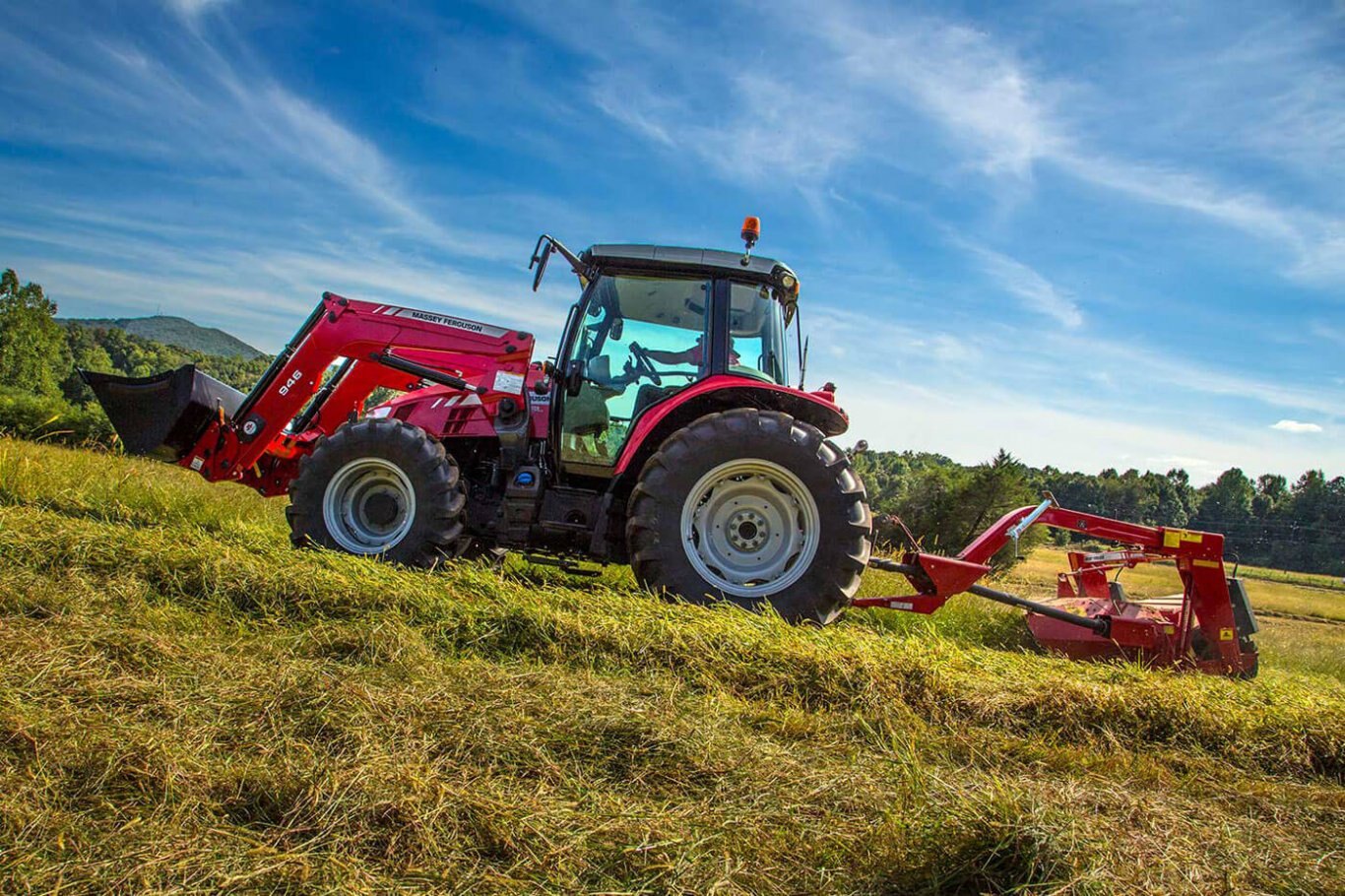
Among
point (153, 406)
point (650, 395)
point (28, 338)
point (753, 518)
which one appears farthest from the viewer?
point (28, 338)

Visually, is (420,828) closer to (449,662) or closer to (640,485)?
(449,662)

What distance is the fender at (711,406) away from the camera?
15.7ft

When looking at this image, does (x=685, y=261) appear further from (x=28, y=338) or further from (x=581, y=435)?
(x=28, y=338)

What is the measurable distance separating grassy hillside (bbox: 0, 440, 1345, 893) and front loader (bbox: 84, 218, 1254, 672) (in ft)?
1.91

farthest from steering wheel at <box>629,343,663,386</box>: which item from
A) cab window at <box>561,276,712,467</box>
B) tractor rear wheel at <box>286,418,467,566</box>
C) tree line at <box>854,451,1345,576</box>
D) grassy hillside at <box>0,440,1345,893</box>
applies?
tree line at <box>854,451,1345,576</box>

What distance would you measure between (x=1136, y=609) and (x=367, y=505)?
5.30 meters

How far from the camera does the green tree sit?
1880 inches

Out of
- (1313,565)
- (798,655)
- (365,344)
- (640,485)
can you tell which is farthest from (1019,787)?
(1313,565)

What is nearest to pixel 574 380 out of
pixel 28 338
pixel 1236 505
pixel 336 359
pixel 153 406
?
pixel 336 359

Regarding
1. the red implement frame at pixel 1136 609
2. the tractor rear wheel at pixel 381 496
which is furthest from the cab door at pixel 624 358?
the red implement frame at pixel 1136 609

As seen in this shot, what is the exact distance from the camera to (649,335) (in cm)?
526

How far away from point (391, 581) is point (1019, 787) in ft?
9.66

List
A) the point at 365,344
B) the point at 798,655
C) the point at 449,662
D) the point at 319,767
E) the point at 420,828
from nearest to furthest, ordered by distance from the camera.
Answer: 1. the point at 420,828
2. the point at 319,767
3. the point at 449,662
4. the point at 798,655
5. the point at 365,344

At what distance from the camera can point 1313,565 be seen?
6475 cm
